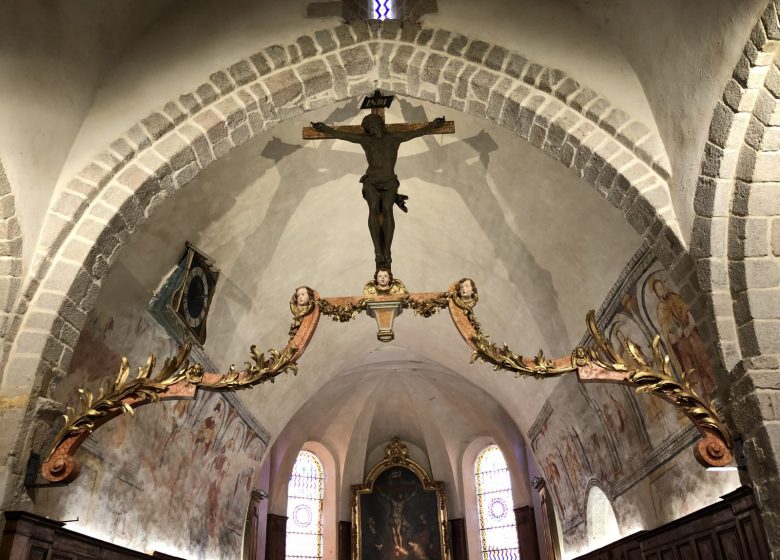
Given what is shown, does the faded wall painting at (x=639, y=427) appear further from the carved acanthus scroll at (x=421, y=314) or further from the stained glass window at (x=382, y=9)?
the stained glass window at (x=382, y=9)

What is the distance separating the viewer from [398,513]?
15.2m

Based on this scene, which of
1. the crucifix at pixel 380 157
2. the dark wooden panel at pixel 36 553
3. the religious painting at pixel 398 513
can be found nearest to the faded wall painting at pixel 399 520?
the religious painting at pixel 398 513

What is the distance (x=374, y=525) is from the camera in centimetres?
1506

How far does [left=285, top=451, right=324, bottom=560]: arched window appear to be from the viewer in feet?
47.2

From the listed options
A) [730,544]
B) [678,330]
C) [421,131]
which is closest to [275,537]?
[730,544]

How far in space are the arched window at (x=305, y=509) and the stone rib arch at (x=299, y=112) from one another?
9.91m

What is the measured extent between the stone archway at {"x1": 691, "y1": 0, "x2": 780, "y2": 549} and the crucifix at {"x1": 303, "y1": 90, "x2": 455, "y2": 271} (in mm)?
2058

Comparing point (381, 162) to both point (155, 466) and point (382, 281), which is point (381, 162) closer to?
point (382, 281)

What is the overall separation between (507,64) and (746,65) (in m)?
2.14

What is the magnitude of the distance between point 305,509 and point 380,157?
427 inches

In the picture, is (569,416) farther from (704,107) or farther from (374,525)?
(374,525)

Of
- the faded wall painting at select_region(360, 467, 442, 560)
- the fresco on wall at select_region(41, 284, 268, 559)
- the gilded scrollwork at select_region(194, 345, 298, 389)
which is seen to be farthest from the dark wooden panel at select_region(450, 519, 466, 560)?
the gilded scrollwork at select_region(194, 345, 298, 389)

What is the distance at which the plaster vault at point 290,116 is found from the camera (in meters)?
5.12

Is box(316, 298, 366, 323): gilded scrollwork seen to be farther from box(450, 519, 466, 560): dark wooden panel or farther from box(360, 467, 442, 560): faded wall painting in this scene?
box(360, 467, 442, 560): faded wall painting
